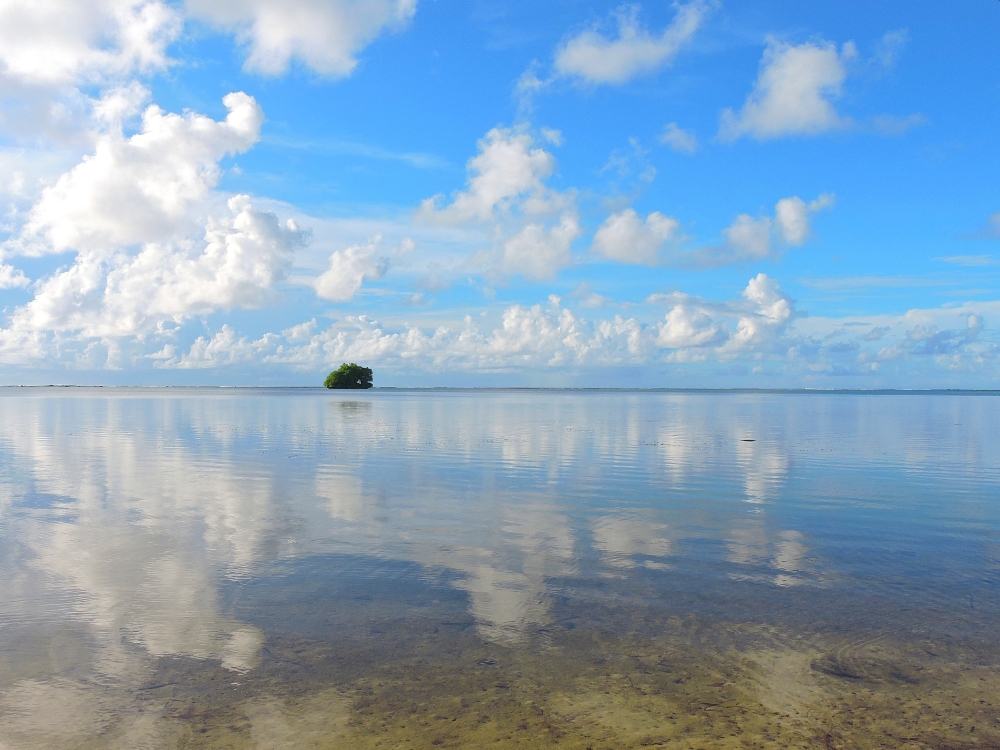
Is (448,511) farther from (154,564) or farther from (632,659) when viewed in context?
(632,659)

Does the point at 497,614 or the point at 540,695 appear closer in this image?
the point at 540,695

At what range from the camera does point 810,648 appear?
950 centimetres

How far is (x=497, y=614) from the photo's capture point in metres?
10.8

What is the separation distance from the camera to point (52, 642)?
9.47m

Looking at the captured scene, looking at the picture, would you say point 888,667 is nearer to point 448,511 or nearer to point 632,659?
point 632,659

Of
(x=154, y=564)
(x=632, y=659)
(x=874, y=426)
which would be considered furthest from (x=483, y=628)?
(x=874, y=426)

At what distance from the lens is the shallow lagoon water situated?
7562 mm

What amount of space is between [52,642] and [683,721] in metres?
7.90

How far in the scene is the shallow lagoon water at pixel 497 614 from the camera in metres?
7.56

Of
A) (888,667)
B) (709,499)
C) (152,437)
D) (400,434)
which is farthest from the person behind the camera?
(400,434)

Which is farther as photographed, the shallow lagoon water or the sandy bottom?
the shallow lagoon water

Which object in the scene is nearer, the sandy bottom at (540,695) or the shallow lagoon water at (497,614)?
the sandy bottom at (540,695)

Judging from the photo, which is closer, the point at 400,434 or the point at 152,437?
the point at 152,437

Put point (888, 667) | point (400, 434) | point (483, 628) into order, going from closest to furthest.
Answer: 1. point (888, 667)
2. point (483, 628)
3. point (400, 434)
